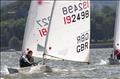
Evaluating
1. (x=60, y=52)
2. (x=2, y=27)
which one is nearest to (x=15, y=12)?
(x=2, y=27)

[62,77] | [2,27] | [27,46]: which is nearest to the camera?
[62,77]

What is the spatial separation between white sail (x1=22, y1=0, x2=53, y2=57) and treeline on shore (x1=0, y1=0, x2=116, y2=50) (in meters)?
88.8

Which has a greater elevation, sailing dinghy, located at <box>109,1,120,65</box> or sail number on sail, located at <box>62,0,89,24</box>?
sail number on sail, located at <box>62,0,89,24</box>

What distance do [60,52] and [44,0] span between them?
283cm

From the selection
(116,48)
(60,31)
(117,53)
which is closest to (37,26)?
(60,31)

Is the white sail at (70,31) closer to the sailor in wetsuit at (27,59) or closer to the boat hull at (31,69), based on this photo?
the sailor in wetsuit at (27,59)

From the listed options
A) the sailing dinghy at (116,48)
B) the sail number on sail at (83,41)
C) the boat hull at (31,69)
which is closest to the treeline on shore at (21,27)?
the sailing dinghy at (116,48)

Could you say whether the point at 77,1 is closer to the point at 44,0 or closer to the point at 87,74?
the point at 44,0

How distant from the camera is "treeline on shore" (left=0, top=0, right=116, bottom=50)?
136738mm

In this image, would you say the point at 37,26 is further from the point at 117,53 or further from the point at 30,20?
the point at 117,53

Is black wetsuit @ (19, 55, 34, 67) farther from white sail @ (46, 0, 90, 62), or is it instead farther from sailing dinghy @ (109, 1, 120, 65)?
sailing dinghy @ (109, 1, 120, 65)

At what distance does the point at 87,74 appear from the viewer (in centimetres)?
3534

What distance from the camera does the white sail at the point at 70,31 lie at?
37.3 m

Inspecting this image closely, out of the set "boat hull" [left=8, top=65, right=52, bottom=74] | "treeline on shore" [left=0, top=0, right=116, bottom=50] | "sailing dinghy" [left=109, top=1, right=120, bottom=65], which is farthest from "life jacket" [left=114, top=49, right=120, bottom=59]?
"treeline on shore" [left=0, top=0, right=116, bottom=50]
